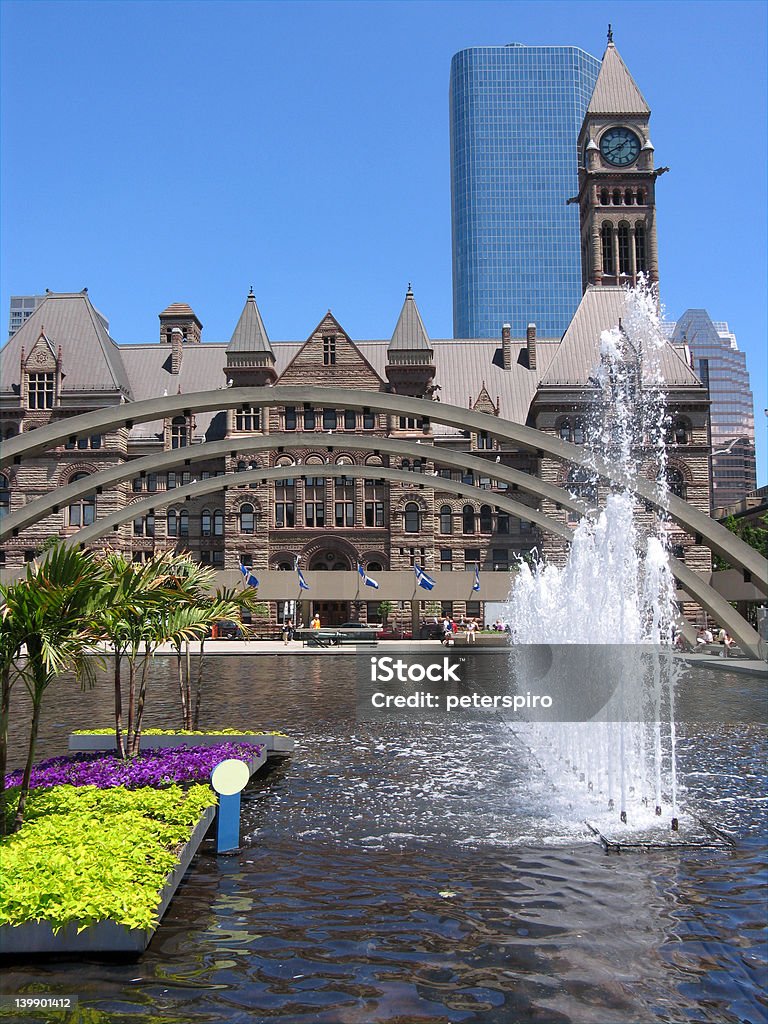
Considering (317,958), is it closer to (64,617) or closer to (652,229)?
(64,617)

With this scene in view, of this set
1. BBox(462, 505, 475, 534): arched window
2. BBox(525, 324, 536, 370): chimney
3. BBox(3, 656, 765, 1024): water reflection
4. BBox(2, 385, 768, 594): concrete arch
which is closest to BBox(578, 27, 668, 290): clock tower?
BBox(525, 324, 536, 370): chimney

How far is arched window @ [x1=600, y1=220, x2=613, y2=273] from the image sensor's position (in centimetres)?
7981

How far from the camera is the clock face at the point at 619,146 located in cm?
8156

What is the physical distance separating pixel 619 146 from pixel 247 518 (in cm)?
4704

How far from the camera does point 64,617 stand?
1024 cm

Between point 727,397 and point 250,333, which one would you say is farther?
point 727,397

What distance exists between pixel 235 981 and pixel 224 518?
194 feet

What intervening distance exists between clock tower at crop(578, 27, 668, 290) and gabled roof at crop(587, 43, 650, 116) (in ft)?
0.29

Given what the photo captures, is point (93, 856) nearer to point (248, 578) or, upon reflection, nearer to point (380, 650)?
point (380, 650)

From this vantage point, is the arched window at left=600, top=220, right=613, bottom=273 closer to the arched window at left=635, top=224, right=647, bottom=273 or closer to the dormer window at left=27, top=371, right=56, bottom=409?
the arched window at left=635, top=224, right=647, bottom=273

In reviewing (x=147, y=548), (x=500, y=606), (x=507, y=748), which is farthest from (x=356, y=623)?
(x=507, y=748)

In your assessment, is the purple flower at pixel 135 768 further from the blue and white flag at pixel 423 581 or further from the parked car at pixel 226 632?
the parked car at pixel 226 632

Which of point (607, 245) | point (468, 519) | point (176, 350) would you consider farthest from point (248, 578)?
point (607, 245)

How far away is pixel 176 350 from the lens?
74.8m
